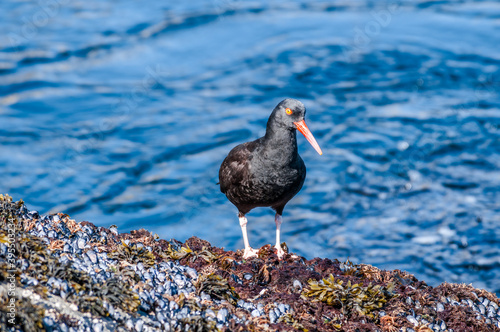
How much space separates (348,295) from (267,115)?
8.53 metres

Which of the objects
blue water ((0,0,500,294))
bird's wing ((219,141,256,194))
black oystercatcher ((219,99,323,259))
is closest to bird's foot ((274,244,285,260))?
black oystercatcher ((219,99,323,259))

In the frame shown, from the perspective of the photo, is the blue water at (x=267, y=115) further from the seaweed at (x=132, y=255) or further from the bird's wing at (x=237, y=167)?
the seaweed at (x=132, y=255)

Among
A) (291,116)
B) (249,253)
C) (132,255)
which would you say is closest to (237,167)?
(291,116)

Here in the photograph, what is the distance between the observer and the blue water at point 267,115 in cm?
984

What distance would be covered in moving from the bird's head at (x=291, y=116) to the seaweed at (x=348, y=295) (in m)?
1.66

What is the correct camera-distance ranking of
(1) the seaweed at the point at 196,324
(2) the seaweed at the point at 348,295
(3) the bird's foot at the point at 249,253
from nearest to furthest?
(1) the seaweed at the point at 196,324 < (2) the seaweed at the point at 348,295 < (3) the bird's foot at the point at 249,253

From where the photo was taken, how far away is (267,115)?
12852 mm

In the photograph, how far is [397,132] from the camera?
39.6ft

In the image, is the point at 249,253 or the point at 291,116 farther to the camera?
the point at 291,116

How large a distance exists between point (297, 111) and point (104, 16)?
1264 centimetres

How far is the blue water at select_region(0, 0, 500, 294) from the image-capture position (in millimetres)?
9844

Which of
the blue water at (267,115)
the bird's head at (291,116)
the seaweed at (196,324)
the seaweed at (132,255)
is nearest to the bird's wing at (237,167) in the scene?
the bird's head at (291,116)

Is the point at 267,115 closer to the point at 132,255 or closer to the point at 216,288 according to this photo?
the point at 132,255

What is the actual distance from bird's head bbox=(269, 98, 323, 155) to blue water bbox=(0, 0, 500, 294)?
12.7ft
